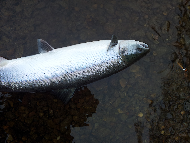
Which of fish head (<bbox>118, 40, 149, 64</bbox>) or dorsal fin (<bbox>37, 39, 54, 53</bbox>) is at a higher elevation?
fish head (<bbox>118, 40, 149, 64</bbox>)

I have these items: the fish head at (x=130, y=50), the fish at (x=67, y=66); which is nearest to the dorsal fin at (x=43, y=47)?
the fish at (x=67, y=66)

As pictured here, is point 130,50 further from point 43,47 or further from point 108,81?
point 43,47

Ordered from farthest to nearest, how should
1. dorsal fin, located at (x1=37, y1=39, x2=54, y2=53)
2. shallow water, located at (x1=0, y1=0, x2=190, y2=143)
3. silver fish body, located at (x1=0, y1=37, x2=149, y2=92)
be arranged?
shallow water, located at (x1=0, y1=0, x2=190, y2=143) → dorsal fin, located at (x1=37, y1=39, x2=54, y2=53) → silver fish body, located at (x1=0, y1=37, x2=149, y2=92)

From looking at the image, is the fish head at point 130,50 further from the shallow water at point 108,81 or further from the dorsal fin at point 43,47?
the dorsal fin at point 43,47

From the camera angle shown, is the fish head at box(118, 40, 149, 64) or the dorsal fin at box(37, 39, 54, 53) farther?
the dorsal fin at box(37, 39, 54, 53)

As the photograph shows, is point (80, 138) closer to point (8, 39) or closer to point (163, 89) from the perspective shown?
point (163, 89)

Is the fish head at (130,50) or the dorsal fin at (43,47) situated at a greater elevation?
the fish head at (130,50)

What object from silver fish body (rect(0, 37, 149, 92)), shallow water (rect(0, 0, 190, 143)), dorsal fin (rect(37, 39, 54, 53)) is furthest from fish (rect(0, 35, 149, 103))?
shallow water (rect(0, 0, 190, 143))

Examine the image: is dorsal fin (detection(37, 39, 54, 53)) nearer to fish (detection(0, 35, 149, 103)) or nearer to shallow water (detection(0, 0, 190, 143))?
fish (detection(0, 35, 149, 103))
